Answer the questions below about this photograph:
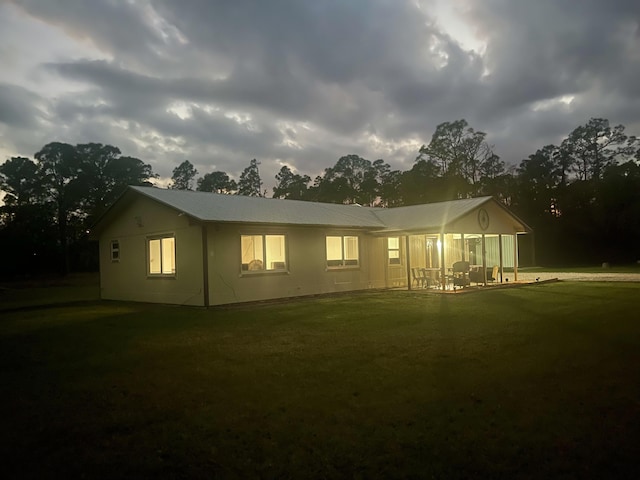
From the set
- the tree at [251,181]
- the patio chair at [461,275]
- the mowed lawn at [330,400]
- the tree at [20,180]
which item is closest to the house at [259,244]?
the patio chair at [461,275]

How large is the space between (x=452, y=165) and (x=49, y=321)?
142 ft

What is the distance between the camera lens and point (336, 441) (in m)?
4.25

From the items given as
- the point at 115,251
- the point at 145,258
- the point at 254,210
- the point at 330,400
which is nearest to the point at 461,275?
the point at 254,210

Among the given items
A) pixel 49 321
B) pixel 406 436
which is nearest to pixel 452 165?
pixel 49 321

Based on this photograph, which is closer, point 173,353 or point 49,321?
point 173,353

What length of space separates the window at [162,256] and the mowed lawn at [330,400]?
6.01 meters

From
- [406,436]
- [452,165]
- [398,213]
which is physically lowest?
[406,436]

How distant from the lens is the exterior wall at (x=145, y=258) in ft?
50.5

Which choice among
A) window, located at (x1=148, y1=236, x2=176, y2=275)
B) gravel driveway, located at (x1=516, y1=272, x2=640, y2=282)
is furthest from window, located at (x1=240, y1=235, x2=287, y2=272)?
gravel driveway, located at (x1=516, y1=272, x2=640, y2=282)

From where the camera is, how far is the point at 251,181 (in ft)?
195

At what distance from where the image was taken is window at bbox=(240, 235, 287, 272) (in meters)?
16.4

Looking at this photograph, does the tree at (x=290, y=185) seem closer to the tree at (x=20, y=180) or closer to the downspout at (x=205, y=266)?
the tree at (x=20, y=180)

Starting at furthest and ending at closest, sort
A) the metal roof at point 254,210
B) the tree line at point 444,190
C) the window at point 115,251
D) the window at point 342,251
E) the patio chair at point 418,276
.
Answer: the tree line at point 444,190
the patio chair at point 418,276
the window at point 115,251
the window at point 342,251
the metal roof at point 254,210

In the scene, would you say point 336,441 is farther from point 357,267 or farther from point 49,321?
point 357,267
